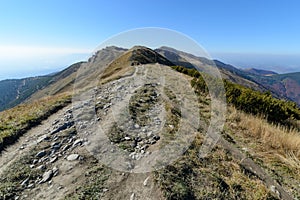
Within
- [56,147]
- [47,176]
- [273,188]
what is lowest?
[273,188]

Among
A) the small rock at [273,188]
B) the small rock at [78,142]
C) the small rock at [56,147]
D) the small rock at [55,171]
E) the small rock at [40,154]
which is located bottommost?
the small rock at [273,188]

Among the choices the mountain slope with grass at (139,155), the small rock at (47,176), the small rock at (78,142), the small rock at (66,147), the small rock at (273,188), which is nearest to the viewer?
the mountain slope with grass at (139,155)

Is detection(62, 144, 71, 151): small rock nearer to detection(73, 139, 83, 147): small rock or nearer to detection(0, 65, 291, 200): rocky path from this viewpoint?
detection(0, 65, 291, 200): rocky path

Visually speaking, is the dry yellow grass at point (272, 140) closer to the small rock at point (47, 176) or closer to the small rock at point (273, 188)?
the small rock at point (273, 188)

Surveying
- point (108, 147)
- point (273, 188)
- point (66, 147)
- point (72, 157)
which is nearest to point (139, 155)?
point (108, 147)

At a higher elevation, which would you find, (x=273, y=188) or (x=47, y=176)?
(x=47, y=176)

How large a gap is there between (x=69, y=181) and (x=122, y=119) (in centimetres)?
421

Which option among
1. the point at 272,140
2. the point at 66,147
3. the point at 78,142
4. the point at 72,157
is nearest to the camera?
the point at 72,157

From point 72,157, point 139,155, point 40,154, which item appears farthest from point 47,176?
point 139,155

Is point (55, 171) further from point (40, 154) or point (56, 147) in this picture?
point (56, 147)

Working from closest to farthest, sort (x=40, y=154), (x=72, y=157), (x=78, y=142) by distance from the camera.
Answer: (x=72, y=157) < (x=40, y=154) < (x=78, y=142)

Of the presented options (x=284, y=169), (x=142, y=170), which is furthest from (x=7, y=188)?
(x=284, y=169)

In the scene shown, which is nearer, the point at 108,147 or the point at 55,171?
the point at 55,171

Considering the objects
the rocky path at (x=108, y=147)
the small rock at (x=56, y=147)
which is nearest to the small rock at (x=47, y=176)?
the rocky path at (x=108, y=147)
